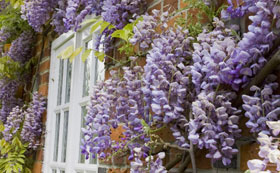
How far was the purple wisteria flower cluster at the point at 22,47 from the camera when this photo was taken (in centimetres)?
351

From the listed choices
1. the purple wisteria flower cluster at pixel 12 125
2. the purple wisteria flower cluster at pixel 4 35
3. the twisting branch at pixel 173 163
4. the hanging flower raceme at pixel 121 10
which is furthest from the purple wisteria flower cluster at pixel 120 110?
the purple wisteria flower cluster at pixel 4 35

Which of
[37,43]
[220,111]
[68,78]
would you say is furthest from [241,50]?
[37,43]

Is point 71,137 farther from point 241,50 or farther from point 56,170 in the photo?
point 241,50

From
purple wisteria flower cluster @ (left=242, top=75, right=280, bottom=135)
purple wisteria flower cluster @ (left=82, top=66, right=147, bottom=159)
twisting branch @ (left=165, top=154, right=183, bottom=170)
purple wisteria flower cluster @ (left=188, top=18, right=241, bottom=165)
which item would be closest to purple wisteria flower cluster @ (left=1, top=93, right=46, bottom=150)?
purple wisteria flower cluster @ (left=82, top=66, right=147, bottom=159)

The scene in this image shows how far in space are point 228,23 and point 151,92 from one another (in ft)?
1.13

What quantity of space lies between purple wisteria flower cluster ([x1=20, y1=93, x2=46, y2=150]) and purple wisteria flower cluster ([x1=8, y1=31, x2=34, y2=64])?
0.50 m

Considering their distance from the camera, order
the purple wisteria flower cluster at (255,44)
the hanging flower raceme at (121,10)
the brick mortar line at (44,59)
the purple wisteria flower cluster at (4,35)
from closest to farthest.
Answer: the purple wisteria flower cluster at (255,44), the hanging flower raceme at (121,10), the brick mortar line at (44,59), the purple wisteria flower cluster at (4,35)

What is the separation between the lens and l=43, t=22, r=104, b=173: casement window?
248cm

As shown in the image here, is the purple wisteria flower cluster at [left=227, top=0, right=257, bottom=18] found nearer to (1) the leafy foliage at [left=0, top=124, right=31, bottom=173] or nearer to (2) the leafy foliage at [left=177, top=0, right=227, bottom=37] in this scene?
(2) the leafy foliage at [left=177, top=0, right=227, bottom=37]

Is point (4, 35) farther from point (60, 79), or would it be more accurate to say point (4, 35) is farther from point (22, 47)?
point (60, 79)

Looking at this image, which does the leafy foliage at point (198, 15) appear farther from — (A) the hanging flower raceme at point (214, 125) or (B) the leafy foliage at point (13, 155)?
(B) the leafy foliage at point (13, 155)

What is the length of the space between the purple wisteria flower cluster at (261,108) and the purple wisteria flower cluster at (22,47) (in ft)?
9.16

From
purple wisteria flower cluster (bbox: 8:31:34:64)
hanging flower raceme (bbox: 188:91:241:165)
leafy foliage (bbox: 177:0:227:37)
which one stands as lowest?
hanging flower raceme (bbox: 188:91:241:165)

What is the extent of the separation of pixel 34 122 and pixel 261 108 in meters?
2.40
